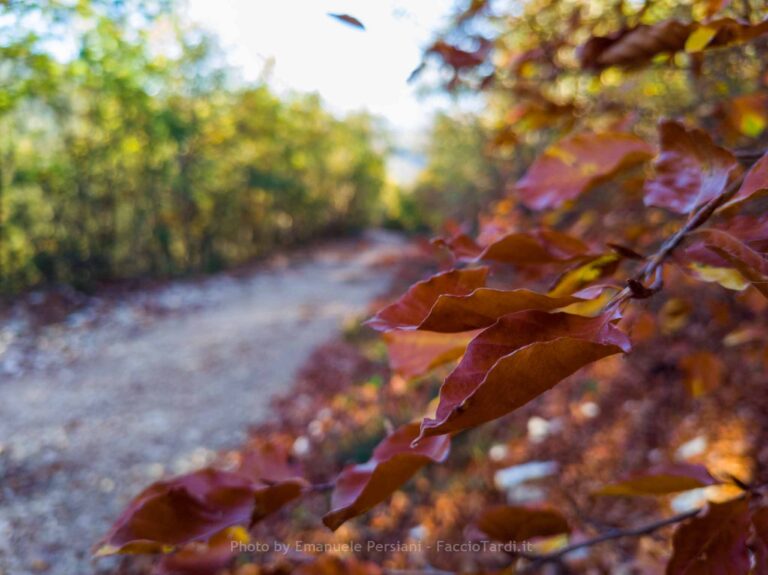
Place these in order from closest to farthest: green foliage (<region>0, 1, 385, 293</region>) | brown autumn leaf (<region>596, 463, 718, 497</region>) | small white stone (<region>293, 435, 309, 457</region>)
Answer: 1. brown autumn leaf (<region>596, 463, 718, 497</region>)
2. small white stone (<region>293, 435, 309, 457</region>)
3. green foliage (<region>0, 1, 385, 293</region>)

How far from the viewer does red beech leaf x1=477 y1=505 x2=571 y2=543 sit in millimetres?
521

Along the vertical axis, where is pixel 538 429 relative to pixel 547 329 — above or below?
below

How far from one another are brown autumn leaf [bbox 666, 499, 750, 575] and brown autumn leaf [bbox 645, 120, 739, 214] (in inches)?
8.6

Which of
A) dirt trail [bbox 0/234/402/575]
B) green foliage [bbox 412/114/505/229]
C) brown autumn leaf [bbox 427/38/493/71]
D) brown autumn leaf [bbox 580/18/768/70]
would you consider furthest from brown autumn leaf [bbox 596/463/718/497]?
green foliage [bbox 412/114/505/229]

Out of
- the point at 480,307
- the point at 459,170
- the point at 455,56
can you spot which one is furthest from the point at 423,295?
the point at 459,170

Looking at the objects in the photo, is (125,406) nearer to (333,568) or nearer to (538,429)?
(538,429)

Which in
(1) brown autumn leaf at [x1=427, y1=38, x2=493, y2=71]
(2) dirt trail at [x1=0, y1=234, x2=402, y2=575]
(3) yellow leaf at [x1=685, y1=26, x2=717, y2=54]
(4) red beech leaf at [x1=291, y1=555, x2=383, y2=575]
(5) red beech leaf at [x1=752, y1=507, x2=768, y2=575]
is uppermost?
(3) yellow leaf at [x1=685, y1=26, x2=717, y2=54]

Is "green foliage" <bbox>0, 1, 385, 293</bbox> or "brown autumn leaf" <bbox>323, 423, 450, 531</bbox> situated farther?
"green foliage" <bbox>0, 1, 385, 293</bbox>

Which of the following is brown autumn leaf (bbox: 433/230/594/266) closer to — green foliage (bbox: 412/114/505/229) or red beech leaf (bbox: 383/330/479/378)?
red beech leaf (bbox: 383/330/479/378)

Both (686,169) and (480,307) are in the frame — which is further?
(686,169)

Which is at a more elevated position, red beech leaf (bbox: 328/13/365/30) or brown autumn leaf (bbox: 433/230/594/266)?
red beech leaf (bbox: 328/13/365/30)

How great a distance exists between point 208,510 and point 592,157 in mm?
438

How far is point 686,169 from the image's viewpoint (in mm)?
384

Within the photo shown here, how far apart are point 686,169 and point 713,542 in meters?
0.26
